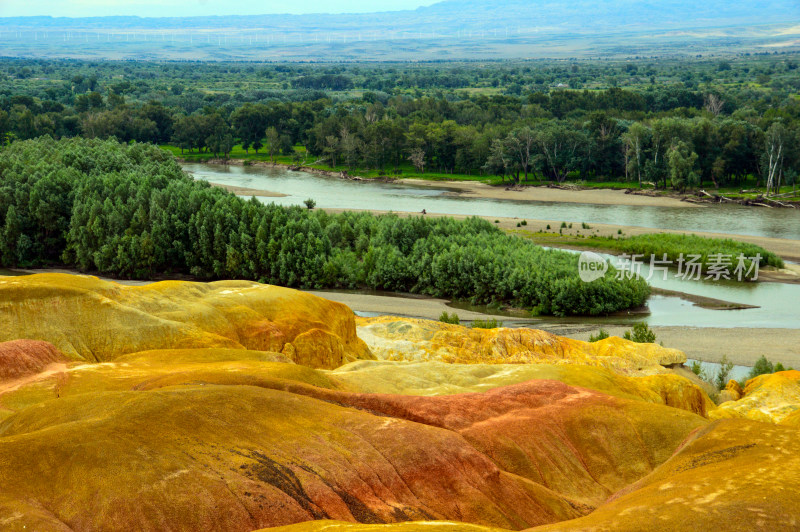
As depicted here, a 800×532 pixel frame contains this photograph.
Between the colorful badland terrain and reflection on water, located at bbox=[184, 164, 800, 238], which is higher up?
the colorful badland terrain

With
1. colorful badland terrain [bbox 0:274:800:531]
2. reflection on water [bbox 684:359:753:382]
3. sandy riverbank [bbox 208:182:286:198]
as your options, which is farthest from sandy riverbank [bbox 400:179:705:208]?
colorful badland terrain [bbox 0:274:800:531]

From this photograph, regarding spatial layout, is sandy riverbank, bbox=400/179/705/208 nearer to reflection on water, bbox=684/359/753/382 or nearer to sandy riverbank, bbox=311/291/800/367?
sandy riverbank, bbox=311/291/800/367

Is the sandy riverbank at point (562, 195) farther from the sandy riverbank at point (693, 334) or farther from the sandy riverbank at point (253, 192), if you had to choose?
the sandy riverbank at point (693, 334)

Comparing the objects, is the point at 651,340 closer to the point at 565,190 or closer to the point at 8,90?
the point at 565,190

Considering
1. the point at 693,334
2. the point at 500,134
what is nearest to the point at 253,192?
the point at 500,134

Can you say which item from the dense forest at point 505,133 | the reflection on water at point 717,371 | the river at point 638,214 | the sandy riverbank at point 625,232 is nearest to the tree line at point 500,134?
the dense forest at point 505,133
